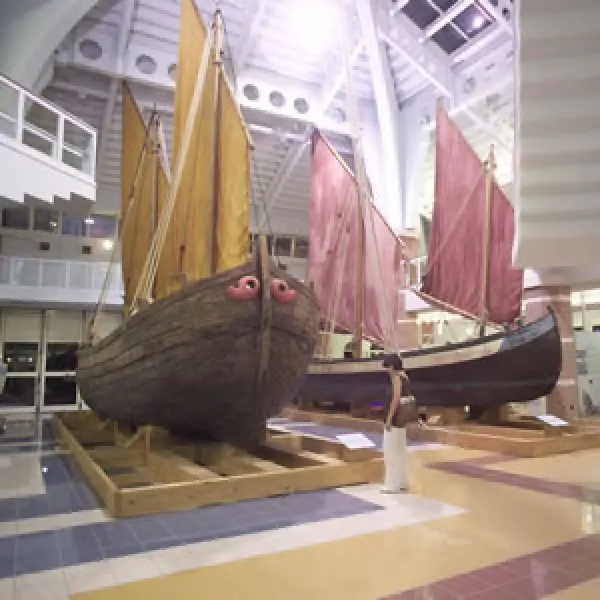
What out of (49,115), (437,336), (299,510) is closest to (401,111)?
(437,336)

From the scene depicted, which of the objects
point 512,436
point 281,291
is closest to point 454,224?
point 512,436

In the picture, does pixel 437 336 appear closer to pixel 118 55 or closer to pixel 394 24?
pixel 394 24

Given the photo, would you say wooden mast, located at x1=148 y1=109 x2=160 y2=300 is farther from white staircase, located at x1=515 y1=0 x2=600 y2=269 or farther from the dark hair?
white staircase, located at x1=515 y1=0 x2=600 y2=269

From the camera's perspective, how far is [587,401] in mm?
9633

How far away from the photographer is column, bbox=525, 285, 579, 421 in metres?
8.14

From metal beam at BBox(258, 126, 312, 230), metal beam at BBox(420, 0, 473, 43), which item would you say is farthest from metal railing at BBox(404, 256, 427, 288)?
metal beam at BBox(420, 0, 473, 43)

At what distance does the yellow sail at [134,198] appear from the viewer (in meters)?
6.93

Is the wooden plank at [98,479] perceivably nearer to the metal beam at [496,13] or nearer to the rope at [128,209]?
the rope at [128,209]

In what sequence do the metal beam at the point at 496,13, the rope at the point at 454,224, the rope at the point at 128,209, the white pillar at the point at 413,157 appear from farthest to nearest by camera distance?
1. the white pillar at the point at 413,157
2. the metal beam at the point at 496,13
3. the rope at the point at 454,224
4. the rope at the point at 128,209

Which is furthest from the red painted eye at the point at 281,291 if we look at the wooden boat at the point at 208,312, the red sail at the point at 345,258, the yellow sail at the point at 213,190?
the red sail at the point at 345,258

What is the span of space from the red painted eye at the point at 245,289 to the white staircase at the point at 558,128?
3.79m

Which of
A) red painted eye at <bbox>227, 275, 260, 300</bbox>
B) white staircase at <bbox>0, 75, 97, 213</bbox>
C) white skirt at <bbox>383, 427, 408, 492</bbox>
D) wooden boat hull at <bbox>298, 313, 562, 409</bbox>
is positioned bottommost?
white skirt at <bbox>383, 427, 408, 492</bbox>

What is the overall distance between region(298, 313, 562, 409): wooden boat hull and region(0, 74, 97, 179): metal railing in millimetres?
5151

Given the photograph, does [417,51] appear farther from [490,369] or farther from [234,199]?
[234,199]
